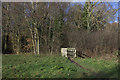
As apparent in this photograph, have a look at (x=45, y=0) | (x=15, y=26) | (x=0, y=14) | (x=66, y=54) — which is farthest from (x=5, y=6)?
(x=66, y=54)

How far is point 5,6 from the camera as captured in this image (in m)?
20.0

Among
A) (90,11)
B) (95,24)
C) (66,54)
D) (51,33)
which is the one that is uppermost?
(90,11)

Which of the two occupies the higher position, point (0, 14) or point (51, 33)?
point (0, 14)

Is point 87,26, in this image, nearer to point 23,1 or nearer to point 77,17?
point 77,17

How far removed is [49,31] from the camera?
18.7 m

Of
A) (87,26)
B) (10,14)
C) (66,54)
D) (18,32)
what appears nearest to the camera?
(66,54)

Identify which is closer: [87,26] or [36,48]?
[36,48]

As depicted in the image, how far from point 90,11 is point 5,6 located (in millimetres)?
11986

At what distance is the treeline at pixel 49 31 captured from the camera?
56.3ft

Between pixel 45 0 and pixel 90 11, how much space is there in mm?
7721

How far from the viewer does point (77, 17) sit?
23.4 meters

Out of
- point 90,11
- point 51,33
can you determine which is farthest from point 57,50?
point 90,11

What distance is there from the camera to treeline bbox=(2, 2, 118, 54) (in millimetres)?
17156

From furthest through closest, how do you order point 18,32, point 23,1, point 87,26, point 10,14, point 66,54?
point 87,26
point 18,32
point 10,14
point 23,1
point 66,54
